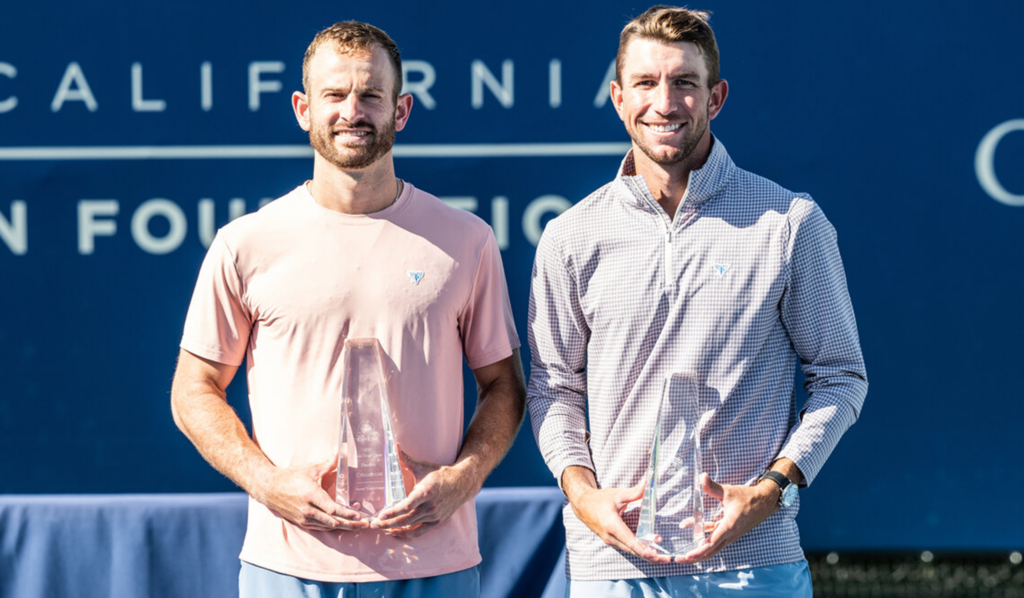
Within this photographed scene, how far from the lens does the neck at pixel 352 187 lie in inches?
65.7

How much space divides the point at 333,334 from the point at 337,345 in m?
0.02

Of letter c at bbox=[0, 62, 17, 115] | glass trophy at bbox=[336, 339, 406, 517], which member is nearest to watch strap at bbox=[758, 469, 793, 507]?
glass trophy at bbox=[336, 339, 406, 517]

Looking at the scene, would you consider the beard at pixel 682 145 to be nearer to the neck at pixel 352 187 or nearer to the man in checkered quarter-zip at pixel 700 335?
the man in checkered quarter-zip at pixel 700 335

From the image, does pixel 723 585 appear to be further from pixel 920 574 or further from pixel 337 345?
pixel 920 574

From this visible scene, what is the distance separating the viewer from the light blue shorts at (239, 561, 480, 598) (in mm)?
1595

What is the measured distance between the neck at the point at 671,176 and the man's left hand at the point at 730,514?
0.43m

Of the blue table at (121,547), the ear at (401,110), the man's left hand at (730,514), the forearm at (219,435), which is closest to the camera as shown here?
the man's left hand at (730,514)

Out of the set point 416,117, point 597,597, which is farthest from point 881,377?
point 597,597

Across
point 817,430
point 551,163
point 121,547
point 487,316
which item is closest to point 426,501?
point 487,316

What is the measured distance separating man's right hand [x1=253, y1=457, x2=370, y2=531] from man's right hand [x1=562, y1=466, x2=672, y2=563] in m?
0.32

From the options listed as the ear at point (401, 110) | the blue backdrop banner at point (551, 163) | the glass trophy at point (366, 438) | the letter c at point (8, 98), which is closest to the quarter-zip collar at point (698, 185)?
the ear at point (401, 110)

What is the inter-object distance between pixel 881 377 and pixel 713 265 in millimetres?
1609

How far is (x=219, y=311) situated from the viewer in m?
1.67

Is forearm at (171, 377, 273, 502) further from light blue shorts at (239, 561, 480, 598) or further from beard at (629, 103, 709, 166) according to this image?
beard at (629, 103, 709, 166)
